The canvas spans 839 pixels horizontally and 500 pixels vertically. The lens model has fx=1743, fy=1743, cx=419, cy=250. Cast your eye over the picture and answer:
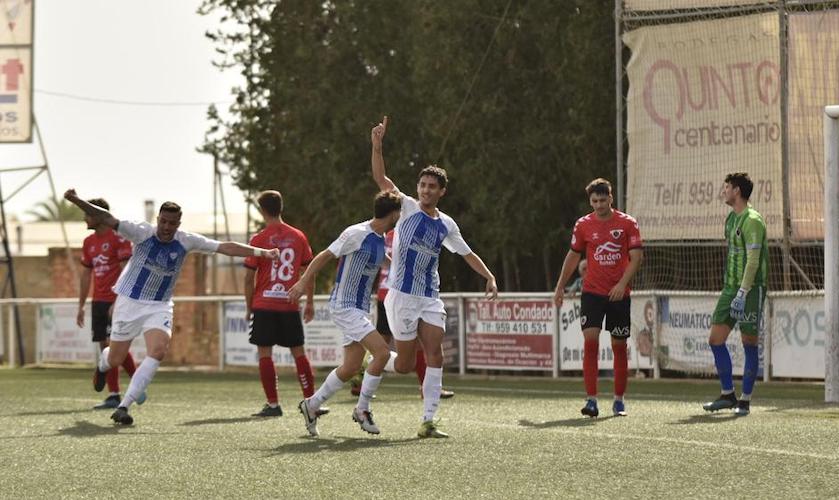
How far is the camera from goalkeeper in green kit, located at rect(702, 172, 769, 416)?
14.2 m

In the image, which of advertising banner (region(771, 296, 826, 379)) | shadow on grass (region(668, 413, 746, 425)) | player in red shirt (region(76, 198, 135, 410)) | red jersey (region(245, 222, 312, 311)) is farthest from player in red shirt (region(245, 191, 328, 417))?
advertising banner (region(771, 296, 826, 379))

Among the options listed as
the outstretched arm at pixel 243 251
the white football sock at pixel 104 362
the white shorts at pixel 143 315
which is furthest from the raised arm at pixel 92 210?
the white football sock at pixel 104 362

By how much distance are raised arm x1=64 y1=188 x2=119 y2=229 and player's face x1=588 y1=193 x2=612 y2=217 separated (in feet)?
12.7

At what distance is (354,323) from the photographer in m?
12.5

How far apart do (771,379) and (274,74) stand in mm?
14522

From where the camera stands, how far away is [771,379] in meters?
20.8

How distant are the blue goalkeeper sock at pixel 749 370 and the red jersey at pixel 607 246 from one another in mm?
1222

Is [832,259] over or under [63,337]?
over

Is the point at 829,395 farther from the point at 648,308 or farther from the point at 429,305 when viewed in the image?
the point at 648,308

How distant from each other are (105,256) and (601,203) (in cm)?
569

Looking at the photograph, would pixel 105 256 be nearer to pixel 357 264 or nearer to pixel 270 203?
pixel 270 203

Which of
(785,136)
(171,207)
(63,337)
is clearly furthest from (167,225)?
(63,337)

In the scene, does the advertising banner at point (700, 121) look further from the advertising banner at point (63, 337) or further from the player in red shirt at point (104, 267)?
the advertising banner at point (63, 337)

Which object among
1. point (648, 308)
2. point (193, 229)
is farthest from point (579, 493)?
point (193, 229)
